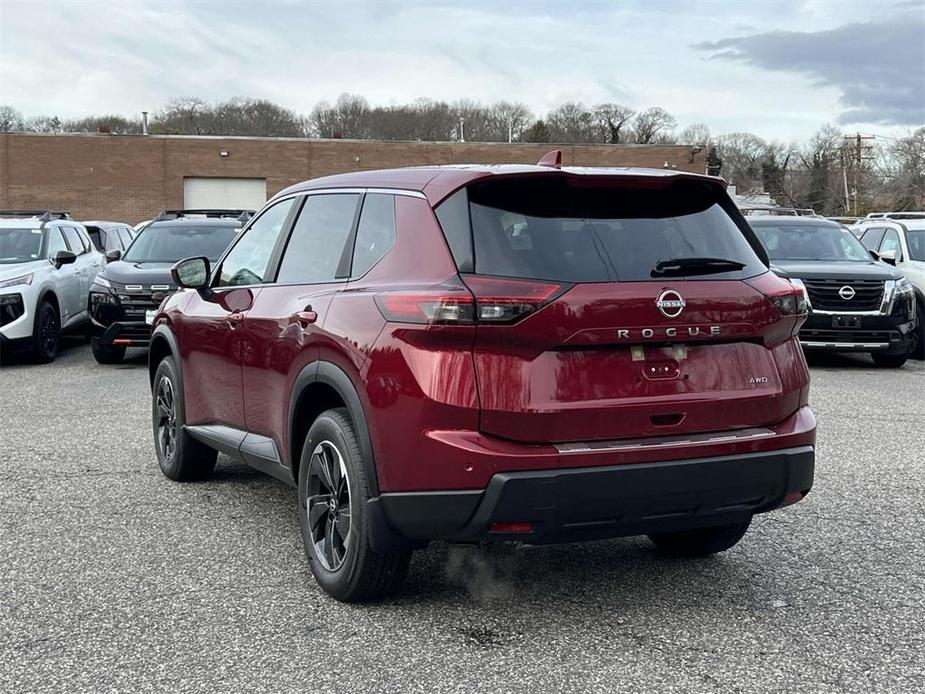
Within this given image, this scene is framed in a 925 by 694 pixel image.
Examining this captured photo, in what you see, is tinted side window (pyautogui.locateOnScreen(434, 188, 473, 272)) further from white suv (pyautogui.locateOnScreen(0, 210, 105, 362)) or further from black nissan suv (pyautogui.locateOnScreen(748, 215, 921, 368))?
white suv (pyautogui.locateOnScreen(0, 210, 105, 362))

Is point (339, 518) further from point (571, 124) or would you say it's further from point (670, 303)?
point (571, 124)

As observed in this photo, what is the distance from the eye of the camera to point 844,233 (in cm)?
1385

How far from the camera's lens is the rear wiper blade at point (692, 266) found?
12.7 ft

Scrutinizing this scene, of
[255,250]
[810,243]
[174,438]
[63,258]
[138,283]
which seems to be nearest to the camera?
[255,250]

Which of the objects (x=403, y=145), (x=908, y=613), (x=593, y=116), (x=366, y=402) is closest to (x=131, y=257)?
(x=366, y=402)

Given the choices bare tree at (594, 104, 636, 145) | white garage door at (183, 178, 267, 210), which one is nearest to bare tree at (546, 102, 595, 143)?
bare tree at (594, 104, 636, 145)

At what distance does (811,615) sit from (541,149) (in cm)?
4277

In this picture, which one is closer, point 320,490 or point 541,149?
point 320,490

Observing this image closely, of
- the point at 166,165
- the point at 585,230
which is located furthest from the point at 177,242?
the point at 166,165

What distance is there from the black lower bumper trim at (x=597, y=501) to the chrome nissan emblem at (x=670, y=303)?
0.55 metres

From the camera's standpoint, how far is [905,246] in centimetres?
1453

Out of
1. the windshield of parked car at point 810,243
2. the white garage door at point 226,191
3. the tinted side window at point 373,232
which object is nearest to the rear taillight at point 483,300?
the tinted side window at point 373,232

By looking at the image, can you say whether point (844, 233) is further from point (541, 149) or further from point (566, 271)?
point (541, 149)

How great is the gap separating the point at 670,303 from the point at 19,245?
12.1 m
